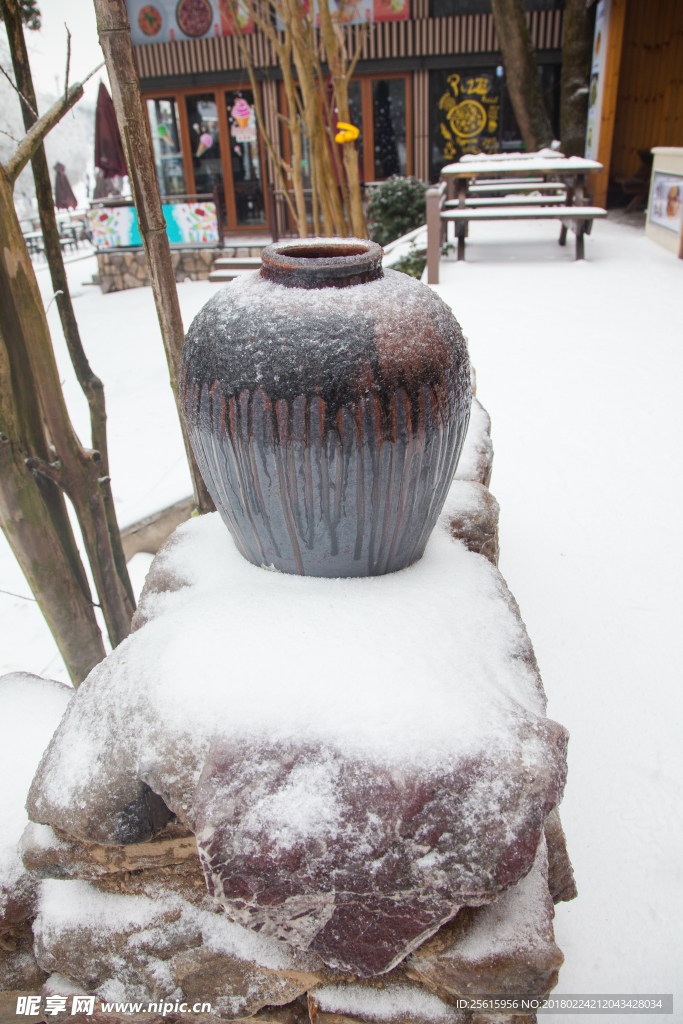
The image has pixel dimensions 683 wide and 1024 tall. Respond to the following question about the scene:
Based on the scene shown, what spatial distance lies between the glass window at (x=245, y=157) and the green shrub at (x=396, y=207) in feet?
8.75

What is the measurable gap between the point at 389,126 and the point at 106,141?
4070 millimetres

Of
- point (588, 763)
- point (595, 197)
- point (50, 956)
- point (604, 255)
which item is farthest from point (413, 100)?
point (50, 956)

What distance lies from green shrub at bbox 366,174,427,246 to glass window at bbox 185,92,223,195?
3.27 meters

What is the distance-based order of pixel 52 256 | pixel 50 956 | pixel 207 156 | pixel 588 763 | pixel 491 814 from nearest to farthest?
pixel 491 814 < pixel 50 956 < pixel 588 763 < pixel 52 256 < pixel 207 156

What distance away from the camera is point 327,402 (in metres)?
1.36

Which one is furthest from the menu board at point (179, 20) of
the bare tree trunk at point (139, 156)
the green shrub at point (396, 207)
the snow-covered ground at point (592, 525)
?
the bare tree trunk at point (139, 156)

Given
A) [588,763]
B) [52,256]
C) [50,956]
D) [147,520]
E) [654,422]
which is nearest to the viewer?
[50,956]

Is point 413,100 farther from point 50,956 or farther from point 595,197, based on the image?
point 50,956

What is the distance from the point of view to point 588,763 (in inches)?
74.3

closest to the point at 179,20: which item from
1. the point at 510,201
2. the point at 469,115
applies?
the point at 469,115

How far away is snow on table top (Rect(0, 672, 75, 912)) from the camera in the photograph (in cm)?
153

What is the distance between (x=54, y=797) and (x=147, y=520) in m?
2.65

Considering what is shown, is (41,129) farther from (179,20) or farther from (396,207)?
(179,20)

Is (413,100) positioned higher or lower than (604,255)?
higher
